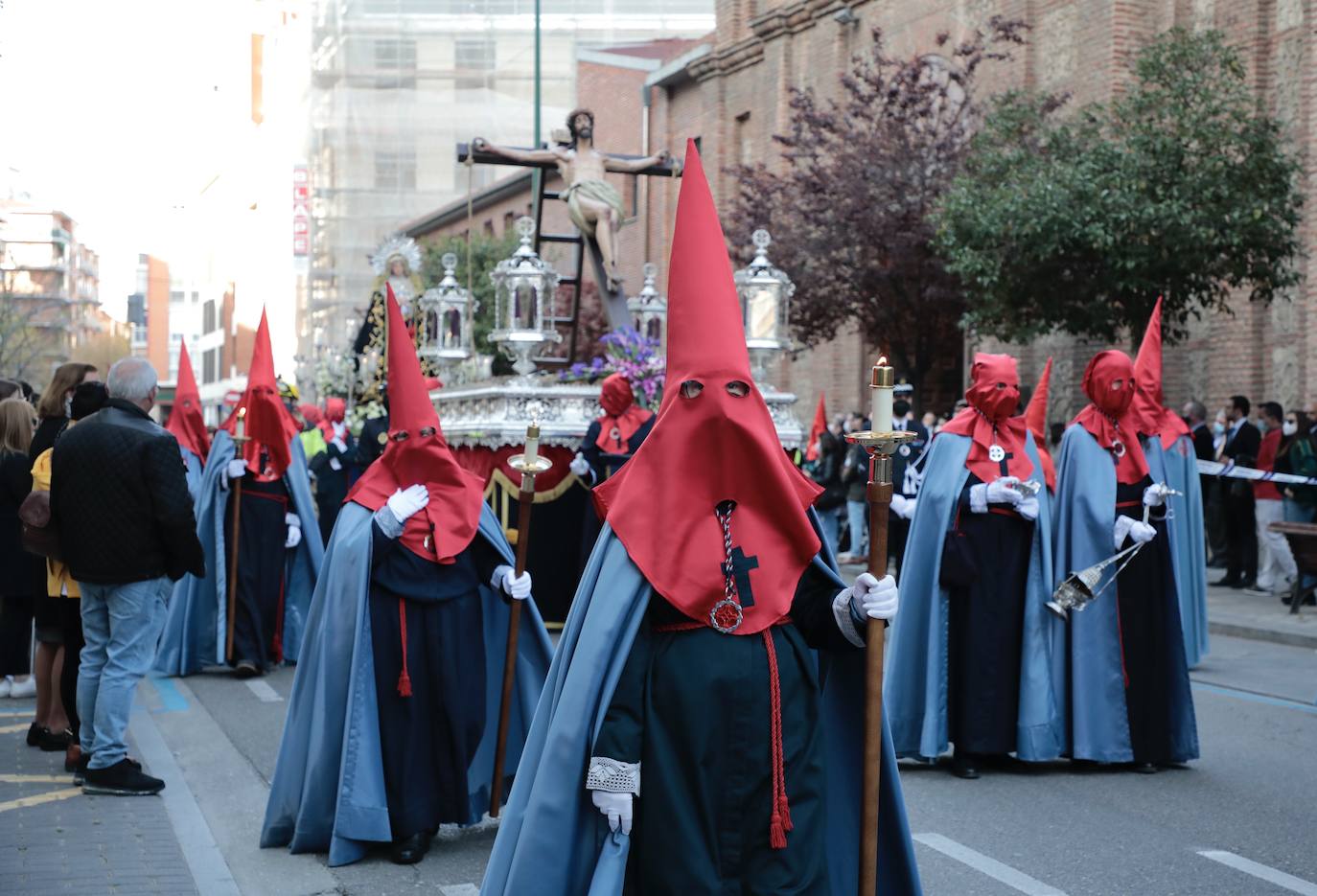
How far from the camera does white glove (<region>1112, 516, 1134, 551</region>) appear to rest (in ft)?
28.3

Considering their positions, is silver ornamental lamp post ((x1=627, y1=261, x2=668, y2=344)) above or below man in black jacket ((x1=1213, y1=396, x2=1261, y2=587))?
above

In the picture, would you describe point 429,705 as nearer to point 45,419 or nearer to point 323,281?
point 45,419

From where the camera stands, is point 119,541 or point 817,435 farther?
point 817,435

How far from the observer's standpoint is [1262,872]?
646cm

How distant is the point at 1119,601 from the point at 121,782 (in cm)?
513

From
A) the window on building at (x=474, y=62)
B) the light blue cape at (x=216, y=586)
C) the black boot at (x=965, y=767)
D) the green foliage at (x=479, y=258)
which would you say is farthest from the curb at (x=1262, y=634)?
the window on building at (x=474, y=62)

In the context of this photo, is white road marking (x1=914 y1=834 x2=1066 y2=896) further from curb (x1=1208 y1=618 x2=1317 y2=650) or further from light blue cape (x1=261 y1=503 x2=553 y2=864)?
curb (x1=1208 y1=618 x2=1317 y2=650)

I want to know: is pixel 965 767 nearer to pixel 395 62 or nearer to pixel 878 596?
pixel 878 596

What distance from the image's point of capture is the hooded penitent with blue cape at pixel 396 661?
647 cm

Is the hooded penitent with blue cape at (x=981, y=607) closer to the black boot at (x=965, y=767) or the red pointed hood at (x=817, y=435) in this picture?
the black boot at (x=965, y=767)

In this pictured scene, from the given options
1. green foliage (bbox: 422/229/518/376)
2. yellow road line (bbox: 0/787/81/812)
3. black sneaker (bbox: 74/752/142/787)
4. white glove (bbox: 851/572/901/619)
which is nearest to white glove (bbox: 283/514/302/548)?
black sneaker (bbox: 74/752/142/787)

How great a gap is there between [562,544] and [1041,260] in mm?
7106

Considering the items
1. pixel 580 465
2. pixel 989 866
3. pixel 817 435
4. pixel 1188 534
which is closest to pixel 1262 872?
pixel 989 866

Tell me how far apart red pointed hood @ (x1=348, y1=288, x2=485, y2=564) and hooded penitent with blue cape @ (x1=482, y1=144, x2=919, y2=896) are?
2335 mm
